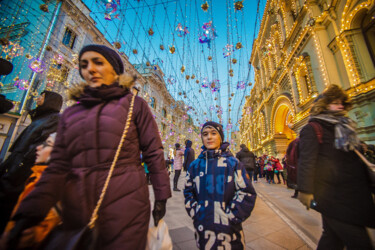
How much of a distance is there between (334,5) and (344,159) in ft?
31.1

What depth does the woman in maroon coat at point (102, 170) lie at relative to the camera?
81 cm

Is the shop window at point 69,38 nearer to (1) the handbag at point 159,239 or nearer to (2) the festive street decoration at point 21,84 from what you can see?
(2) the festive street decoration at point 21,84

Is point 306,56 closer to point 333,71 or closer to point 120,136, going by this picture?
point 333,71

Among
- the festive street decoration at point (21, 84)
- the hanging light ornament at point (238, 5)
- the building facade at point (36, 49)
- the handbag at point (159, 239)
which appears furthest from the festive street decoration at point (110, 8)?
the handbag at point (159, 239)

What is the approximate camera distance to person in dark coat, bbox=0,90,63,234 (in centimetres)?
147

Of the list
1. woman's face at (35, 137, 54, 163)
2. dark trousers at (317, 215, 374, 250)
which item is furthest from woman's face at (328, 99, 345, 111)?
woman's face at (35, 137, 54, 163)

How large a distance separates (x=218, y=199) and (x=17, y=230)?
1.32m

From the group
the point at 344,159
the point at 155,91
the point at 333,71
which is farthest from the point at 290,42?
the point at 155,91

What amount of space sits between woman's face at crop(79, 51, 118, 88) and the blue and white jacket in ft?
4.08

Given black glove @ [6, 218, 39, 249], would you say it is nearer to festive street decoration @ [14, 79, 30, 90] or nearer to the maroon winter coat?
the maroon winter coat

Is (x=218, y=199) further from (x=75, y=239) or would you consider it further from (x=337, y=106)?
(x=337, y=106)

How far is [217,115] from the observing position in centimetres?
1353

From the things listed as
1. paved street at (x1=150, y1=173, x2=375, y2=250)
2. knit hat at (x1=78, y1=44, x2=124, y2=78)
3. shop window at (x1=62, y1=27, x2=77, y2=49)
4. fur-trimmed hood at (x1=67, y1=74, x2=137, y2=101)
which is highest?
shop window at (x1=62, y1=27, x2=77, y2=49)

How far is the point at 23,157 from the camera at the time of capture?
168 cm
